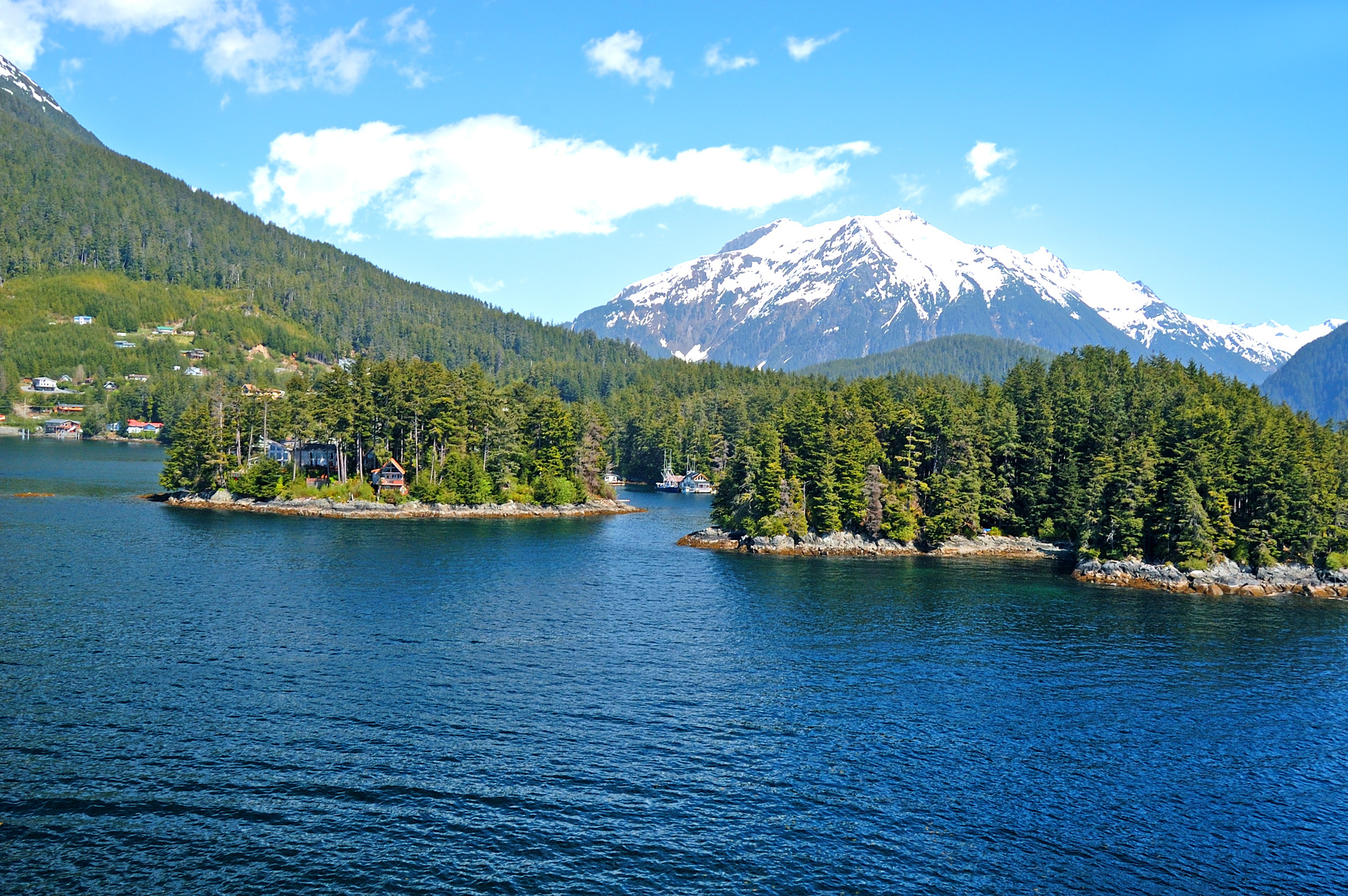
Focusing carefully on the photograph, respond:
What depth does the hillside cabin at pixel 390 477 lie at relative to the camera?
456 ft

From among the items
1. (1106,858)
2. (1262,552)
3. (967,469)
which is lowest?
(1106,858)

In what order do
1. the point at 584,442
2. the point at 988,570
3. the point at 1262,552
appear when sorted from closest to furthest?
1. the point at 1262,552
2. the point at 988,570
3. the point at 584,442

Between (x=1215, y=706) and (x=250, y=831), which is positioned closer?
(x=250, y=831)

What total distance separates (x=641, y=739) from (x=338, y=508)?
103 m

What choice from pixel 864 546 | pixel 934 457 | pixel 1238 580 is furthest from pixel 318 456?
pixel 1238 580

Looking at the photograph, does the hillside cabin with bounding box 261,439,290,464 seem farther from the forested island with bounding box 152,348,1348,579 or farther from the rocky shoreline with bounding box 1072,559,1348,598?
the rocky shoreline with bounding box 1072,559,1348,598

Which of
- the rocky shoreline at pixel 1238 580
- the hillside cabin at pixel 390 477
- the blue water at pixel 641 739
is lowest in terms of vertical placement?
the blue water at pixel 641 739

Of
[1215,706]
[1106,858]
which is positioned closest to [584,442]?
[1215,706]

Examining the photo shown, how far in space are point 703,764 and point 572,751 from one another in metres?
6.18

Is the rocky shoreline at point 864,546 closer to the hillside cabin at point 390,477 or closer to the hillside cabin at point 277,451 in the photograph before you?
the hillside cabin at point 390,477

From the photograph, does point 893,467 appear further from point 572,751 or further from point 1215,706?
point 572,751

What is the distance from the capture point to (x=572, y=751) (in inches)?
1565

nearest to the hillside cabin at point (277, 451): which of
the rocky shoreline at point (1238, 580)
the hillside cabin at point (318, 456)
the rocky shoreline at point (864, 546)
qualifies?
the hillside cabin at point (318, 456)

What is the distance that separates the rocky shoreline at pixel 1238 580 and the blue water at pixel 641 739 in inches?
476
